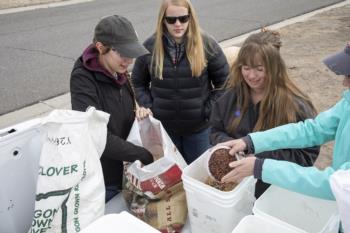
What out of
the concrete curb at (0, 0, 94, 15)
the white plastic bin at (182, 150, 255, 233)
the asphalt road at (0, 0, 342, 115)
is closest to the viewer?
the white plastic bin at (182, 150, 255, 233)

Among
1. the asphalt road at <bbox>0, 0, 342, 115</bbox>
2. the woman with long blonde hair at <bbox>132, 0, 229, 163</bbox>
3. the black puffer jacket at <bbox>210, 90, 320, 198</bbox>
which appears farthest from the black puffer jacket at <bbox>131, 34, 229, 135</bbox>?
the asphalt road at <bbox>0, 0, 342, 115</bbox>

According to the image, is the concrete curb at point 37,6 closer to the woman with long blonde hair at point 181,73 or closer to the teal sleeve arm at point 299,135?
the woman with long blonde hair at point 181,73

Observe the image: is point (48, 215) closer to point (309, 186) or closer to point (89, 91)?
point (89, 91)

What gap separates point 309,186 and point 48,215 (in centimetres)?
103

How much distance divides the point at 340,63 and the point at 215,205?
77cm

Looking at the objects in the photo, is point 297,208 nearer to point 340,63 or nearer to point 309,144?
point 309,144

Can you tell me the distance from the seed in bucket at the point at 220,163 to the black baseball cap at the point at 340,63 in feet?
1.85

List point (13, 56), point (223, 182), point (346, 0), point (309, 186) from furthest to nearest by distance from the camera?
point (346, 0), point (13, 56), point (223, 182), point (309, 186)

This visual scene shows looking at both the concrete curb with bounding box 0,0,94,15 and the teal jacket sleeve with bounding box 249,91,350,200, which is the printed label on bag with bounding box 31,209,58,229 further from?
the concrete curb with bounding box 0,0,94,15

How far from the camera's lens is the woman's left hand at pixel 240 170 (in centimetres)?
154

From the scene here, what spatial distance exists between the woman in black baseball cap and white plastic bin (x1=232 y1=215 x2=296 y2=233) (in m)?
0.67

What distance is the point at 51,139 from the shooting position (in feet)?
5.29

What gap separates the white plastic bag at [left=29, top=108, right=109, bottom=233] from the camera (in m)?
1.54

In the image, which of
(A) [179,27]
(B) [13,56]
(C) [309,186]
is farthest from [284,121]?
(B) [13,56]
